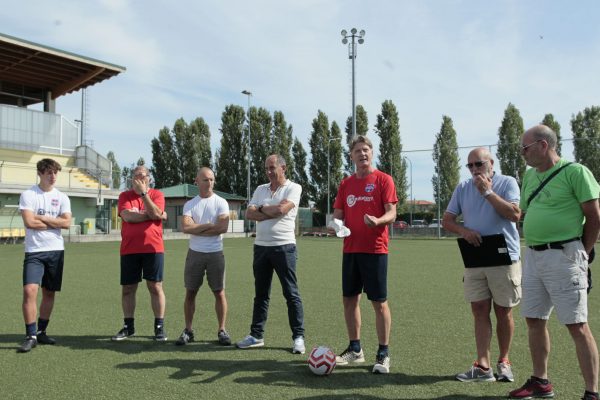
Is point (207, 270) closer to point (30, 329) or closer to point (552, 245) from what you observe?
point (30, 329)

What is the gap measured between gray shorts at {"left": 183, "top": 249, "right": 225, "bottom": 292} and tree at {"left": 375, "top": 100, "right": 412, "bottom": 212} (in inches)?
1872

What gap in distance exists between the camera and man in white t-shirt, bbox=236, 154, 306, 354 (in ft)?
17.9

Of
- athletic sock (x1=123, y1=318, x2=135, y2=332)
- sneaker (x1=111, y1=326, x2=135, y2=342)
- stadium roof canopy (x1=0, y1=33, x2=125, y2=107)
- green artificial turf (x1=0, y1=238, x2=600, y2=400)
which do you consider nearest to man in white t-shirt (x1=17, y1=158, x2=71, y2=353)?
green artificial turf (x1=0, y1=238, x2=600, y2=400)

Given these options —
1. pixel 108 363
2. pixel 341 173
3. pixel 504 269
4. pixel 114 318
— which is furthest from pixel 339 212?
pixel 341 173

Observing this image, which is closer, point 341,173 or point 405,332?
point 405,332

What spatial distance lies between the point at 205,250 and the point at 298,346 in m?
1.52

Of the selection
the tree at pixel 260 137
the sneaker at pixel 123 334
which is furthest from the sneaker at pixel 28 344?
the tree at pixel 260 137

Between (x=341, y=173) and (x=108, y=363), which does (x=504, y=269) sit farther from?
(x=341, y=173)

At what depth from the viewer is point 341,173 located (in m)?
54.0

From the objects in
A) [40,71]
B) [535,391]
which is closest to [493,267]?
[535,391]

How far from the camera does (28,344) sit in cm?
538

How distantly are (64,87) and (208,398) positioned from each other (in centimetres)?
3832

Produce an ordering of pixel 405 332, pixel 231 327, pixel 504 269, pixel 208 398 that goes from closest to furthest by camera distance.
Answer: pixel 208 398 < pixel 504 269 < pixel 405 332 < pixel 231 327

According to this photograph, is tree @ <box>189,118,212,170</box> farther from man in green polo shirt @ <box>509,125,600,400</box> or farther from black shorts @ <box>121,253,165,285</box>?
man in green polo shirt @ <box>509,125,600,400</box>
